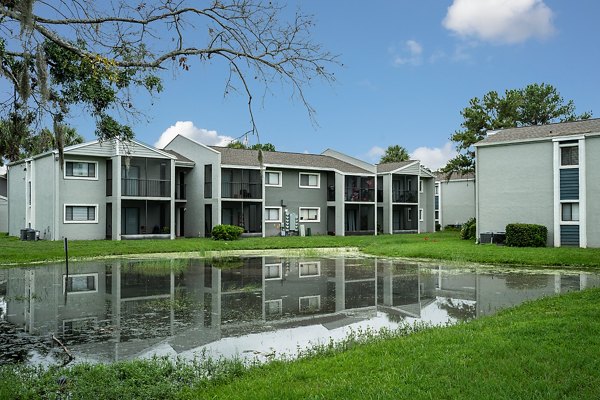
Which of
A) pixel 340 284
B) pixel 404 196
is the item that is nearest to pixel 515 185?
pixel 404 196

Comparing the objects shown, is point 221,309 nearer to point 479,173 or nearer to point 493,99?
point 479,173

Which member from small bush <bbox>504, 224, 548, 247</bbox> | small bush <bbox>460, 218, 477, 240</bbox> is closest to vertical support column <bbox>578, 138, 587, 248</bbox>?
small bush <bbox>504, 224, 548, 247</bbox>

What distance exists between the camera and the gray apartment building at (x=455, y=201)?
2670 inches

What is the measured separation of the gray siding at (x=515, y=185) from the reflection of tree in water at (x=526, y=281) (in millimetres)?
14356

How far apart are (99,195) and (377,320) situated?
1249 inches

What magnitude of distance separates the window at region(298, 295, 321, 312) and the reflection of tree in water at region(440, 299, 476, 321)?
9.82ft

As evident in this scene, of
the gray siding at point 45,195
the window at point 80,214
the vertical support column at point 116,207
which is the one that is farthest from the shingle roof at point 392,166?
the gray siding at point 45,195

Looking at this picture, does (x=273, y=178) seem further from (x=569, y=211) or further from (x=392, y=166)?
(x=569, y=211)

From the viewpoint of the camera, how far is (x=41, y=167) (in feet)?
131

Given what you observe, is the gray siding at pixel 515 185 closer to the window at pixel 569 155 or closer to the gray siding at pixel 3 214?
the window at pixel 569 155

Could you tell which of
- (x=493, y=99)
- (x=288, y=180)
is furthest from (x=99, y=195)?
(x=493, y=99)

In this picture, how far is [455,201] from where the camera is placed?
69812 mm

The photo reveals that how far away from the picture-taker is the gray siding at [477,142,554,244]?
33188mm

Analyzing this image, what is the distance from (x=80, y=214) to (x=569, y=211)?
30.8 m
